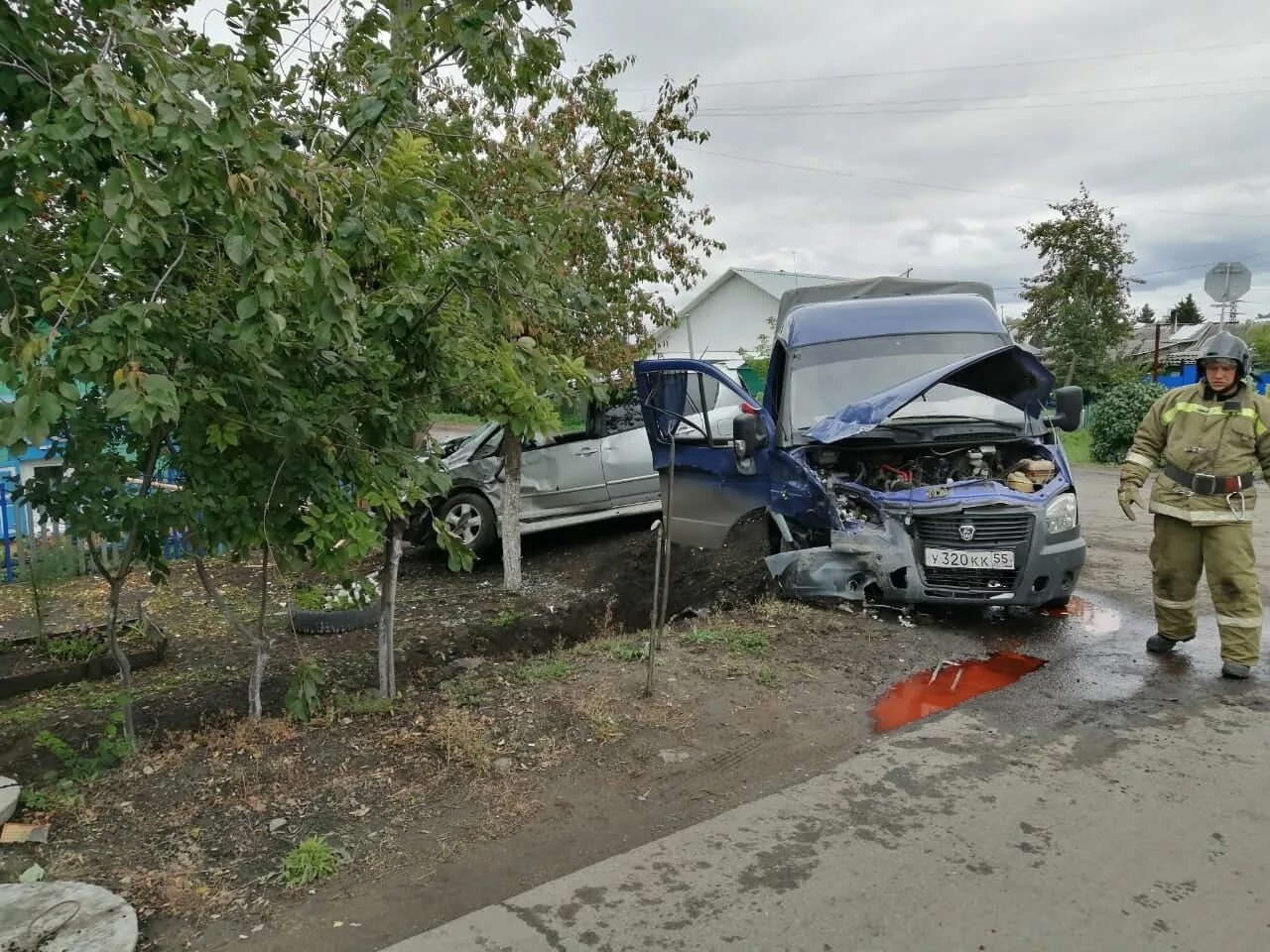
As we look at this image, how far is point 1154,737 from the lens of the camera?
4094mm

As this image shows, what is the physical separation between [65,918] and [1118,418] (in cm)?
1661

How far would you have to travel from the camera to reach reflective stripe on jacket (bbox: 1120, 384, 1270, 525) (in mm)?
4945

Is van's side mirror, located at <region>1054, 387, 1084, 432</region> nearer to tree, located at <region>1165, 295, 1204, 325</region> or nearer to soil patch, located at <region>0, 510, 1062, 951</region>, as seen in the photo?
soil patch, located at <region>0, 510, 1062, 951</region>

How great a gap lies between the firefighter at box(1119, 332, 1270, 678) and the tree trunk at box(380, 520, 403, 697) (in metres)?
4.31

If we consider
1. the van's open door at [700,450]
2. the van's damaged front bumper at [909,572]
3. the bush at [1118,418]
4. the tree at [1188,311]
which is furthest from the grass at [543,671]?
the tree at [1188,311]

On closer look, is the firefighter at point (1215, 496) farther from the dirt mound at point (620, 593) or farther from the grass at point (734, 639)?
the dirt mound at point (620, 593)

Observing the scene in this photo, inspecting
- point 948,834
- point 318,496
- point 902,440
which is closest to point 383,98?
point 318,496

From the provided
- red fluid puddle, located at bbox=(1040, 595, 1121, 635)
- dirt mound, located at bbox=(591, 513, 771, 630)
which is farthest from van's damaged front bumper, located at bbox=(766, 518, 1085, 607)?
dirt mound, located at bbox=(591, 513, 771, 630)

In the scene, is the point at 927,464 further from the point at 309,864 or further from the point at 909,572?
the point at 309,864

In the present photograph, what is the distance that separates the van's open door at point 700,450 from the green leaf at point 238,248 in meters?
3.94

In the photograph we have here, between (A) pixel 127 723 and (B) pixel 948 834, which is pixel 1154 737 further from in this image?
(A) pixel 127 723

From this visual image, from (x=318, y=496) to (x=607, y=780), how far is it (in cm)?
173

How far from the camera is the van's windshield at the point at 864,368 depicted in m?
6.85

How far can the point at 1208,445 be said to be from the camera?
5012 millimetres
